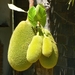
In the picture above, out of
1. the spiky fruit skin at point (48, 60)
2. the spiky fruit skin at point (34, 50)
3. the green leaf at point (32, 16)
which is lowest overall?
the spiky fruit skin at point (48, 60)

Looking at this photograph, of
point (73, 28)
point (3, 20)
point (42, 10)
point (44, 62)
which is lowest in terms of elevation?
point (3, 20)

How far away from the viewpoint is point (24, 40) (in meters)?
0.95

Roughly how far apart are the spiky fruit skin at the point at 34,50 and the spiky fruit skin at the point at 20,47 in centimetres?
3

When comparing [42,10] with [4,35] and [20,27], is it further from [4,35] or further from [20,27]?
[4,35]

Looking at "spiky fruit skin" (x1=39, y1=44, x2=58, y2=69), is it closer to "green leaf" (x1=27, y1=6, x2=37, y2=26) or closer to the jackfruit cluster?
the jackfruit cluster

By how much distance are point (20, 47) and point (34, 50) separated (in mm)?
56

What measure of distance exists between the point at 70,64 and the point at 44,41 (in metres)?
1.48

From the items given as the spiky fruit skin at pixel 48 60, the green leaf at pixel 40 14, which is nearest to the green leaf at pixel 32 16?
the green leaf at pixel 40 14

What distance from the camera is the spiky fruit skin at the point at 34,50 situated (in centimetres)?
90

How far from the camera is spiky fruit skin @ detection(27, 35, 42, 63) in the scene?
2.94ft

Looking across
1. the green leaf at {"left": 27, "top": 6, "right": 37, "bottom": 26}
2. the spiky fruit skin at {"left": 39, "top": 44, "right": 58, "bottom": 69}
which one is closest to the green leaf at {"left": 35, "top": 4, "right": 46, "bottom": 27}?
the green leaf at {"left": 27, "top": 6, "right": 37, "bottom": 26}

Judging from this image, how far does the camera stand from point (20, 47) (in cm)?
94

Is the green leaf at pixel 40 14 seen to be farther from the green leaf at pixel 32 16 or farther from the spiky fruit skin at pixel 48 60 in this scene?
the spiky fruit skin at pixel 48 60

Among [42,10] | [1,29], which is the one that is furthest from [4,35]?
[42,10]
